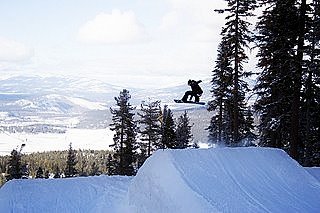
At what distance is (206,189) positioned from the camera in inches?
449

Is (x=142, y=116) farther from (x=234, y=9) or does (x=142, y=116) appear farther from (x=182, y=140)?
(x=234, y=9)

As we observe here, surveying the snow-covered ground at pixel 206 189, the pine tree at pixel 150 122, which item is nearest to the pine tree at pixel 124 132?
the pine tree at pixel 150 122

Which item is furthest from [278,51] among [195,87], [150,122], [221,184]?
[150,122]

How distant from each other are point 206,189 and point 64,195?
7576 mm

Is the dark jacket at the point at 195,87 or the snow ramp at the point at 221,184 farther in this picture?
the dark jacket at the point at 195,87

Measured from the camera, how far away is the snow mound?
1580cm

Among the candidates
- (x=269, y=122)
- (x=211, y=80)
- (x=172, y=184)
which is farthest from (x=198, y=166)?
(x=211, y=80)

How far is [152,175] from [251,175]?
317cm

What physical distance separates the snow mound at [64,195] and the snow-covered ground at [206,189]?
0.13 feet

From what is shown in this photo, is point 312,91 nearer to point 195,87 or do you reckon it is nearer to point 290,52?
point 290,52

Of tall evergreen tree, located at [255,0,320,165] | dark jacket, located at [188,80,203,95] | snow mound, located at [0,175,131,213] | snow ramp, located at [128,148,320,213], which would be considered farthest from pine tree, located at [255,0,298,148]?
snow mound, located at [0,175,131,213]

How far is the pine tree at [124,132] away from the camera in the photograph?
3644 cm

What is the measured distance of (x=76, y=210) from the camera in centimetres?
1584

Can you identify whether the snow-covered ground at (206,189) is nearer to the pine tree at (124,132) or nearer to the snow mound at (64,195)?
the snow mound at (64,195)
